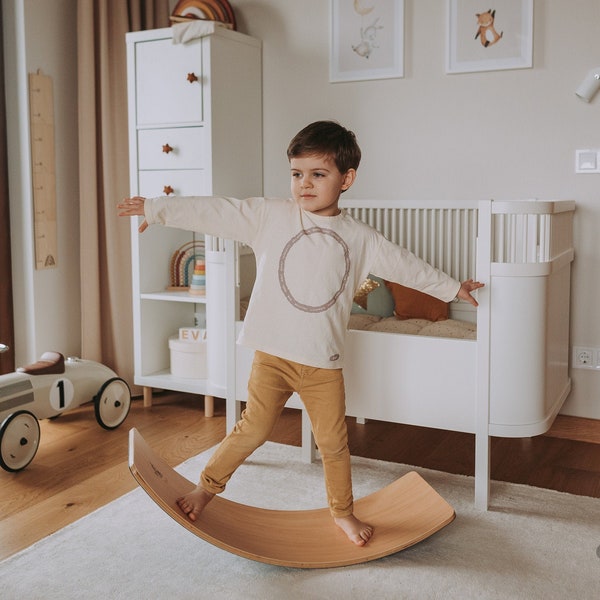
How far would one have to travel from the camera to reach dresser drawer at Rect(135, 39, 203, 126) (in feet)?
9.28

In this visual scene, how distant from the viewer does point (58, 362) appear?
2.65 m

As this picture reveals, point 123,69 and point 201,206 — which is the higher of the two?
point 123,69

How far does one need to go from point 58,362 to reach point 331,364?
3.96ft

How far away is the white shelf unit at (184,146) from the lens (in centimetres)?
281

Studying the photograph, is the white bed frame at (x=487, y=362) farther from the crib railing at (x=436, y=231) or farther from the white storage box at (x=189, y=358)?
the white storage box at (x=189, y=358)

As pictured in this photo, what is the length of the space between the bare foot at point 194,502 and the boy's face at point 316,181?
27.8 inches

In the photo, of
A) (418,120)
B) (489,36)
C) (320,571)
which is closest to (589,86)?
(489,36)

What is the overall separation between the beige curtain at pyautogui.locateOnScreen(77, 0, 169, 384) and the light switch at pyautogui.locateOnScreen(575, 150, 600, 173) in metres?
1.72

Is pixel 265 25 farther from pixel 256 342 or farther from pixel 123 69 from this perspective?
pixel 256 342

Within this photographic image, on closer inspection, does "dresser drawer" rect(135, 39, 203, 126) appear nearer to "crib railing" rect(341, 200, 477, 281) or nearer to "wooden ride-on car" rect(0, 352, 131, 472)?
"crib railing" rect(341, 200, 477, 281)

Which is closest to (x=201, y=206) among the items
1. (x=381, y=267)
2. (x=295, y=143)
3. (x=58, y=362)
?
(x=295, y=143)

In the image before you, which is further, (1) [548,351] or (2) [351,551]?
(1) [548,351]

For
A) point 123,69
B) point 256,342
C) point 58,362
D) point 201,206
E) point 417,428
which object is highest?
point 123,69

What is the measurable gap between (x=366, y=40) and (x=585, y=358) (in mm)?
1391
